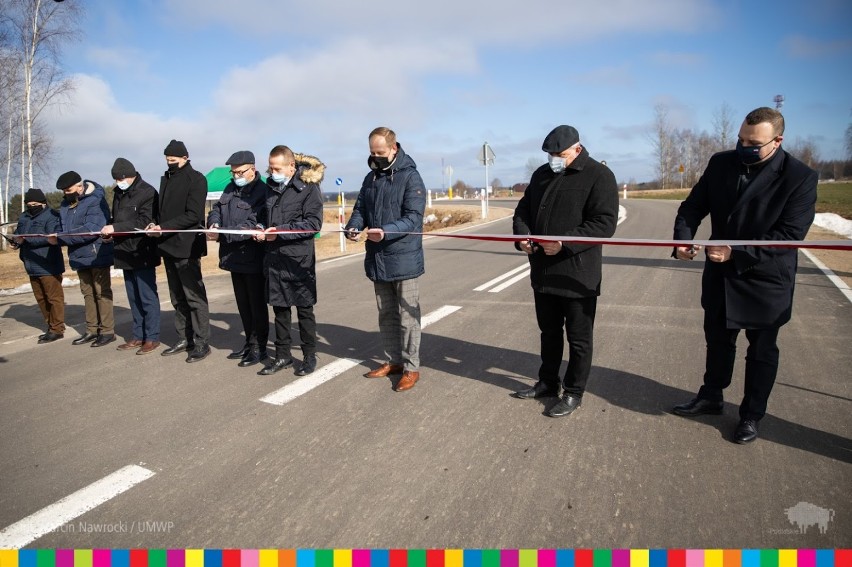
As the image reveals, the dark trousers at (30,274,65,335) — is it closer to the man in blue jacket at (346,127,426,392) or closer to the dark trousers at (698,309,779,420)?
the man in blue jacket at (346,127,426,392)

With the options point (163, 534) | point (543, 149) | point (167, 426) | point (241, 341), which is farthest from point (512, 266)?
point (163, 534)

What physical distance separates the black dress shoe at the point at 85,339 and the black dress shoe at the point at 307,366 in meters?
3.13

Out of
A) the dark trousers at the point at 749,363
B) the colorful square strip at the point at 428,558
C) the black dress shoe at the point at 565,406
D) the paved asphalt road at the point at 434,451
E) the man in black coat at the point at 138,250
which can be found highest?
the man in black coat at the point at 138,250

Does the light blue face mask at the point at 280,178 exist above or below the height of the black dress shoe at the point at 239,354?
above

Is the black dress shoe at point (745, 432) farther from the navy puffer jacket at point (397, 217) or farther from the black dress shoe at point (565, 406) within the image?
the navy puffer jacket at point (397, 217)

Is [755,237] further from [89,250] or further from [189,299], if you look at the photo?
[89,250]

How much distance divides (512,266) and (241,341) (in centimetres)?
630

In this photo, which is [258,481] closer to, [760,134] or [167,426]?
[167,426]

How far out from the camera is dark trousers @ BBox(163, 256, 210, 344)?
565 cm

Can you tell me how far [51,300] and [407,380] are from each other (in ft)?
16.7

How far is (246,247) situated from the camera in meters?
5.24

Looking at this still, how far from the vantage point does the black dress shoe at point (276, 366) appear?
5.00 meters

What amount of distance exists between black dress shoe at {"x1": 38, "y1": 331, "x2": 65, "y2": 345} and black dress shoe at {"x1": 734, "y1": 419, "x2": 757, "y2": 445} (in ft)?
24.1

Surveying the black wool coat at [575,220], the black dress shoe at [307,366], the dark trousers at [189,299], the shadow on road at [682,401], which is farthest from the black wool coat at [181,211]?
the shadow on road at [682,401]
